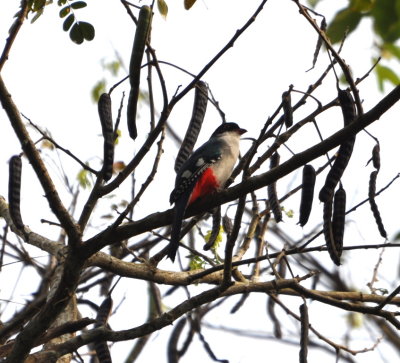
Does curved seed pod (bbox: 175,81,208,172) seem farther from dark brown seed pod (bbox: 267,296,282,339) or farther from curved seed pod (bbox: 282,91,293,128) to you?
dark brown seed pod (bbox: 267,296,282,339)

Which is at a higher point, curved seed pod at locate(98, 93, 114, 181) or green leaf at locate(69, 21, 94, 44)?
green leaf at locate(69, 21, 94, 44)

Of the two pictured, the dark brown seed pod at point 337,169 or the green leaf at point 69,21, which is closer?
the dark brown seed pod at point 337,169

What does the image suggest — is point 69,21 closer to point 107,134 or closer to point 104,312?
point 107,134

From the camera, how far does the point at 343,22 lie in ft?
6.09

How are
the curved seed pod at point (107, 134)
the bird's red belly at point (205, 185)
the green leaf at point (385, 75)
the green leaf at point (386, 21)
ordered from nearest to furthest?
the green leaf at point (386, 21), the green leaf at point (385, 75), the curved seed pod at point (107, 134), the bird's red belly at point (205, 185)

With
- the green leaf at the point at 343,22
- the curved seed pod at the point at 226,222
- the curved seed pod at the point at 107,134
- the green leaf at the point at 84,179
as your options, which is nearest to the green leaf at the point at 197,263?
the curved seed pod at the point at 226,222

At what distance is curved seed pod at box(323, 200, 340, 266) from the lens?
11.6 feet

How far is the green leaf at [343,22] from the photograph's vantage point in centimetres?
183

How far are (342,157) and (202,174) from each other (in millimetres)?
1641

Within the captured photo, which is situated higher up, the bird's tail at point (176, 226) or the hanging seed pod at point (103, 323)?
the bird's tail at point (176, 226)

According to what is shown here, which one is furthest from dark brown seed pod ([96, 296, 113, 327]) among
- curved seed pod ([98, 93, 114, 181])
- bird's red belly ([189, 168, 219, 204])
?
curved seed pod ([98, 93, 114, 181])

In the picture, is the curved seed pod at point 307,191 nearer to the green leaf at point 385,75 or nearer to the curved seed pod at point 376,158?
the curved seed pod at point 376,158

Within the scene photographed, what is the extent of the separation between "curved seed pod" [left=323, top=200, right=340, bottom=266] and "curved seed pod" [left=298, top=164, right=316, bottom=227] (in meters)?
0.12

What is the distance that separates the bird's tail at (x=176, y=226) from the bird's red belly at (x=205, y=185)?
390mm
